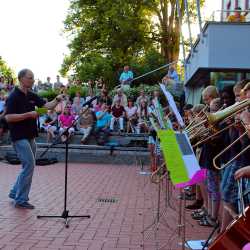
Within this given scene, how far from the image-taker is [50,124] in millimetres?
16953

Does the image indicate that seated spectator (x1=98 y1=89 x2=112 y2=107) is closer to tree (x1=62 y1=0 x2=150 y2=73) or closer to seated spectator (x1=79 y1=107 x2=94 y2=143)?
seated spectator (x1=79 y1=107 x2=94 y2=143)

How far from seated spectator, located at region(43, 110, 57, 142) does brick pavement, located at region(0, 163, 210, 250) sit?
5775 mm

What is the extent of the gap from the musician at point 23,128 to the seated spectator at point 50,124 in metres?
9.15

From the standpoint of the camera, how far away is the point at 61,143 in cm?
1543

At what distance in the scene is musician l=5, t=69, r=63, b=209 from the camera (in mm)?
7152

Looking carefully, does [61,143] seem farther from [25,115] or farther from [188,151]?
[188,151]

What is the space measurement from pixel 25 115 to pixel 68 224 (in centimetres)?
181

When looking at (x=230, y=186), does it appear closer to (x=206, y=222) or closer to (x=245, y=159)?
(x=245, y=159)

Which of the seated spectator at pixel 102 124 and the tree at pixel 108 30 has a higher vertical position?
the tree at pixel 108 30

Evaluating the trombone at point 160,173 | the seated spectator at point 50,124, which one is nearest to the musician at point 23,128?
the trombone at point 160,173

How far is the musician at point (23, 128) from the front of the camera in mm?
7152

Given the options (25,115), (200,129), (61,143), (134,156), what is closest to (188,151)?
(200,129)

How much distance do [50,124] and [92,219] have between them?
10.6 m

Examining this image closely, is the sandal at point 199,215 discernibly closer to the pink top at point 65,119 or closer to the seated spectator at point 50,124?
the pink top at point 65,119
